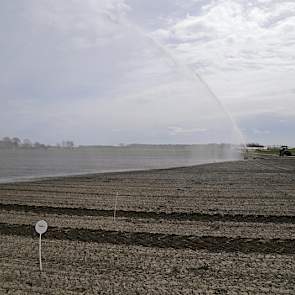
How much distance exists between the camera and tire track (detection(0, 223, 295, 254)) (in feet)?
31.3

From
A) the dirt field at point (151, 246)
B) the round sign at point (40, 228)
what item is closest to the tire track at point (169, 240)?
the dirt field at point (151, 246)

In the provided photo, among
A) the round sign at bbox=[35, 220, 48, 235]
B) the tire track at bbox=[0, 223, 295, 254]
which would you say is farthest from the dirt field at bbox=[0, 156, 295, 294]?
the round sign at bbox=[35, 220, 48, 235]

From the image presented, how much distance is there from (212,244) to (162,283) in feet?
10.6

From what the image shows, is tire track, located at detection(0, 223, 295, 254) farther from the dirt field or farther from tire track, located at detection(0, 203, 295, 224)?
tire track, located at detection(0, 203, 295, 224)

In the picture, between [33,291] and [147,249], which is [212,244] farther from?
[33,291]

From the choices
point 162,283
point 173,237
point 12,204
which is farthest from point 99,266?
point 12,204

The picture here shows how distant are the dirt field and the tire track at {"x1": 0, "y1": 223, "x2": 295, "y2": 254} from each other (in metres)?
0.03

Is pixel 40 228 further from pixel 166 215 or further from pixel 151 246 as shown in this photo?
pixel 166 215

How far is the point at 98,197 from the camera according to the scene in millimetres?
19422

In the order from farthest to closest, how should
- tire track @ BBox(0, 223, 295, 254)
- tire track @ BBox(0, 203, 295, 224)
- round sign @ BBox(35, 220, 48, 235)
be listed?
1. tire track @ BBox(0, 203, 295, 224)
2. tire track @ BBox(0, 223, 295, 254)
3. round sign @ BBox(35, 220, 48, 235)

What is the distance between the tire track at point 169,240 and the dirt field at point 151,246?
0.08 ft

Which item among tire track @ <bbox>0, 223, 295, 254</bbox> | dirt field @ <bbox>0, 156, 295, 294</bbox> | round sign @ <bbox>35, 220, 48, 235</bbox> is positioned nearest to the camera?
dirt field @ <bbox>0, 156, 295, 294</bbox>

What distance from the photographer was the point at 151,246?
31.8 ft

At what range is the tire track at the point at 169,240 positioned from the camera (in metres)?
9.53
